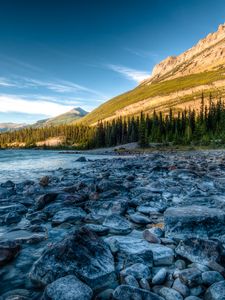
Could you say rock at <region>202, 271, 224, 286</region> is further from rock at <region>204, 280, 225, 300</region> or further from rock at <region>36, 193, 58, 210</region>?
rock at <region>36, 193, 58, 210</region>

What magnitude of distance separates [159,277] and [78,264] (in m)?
1.55

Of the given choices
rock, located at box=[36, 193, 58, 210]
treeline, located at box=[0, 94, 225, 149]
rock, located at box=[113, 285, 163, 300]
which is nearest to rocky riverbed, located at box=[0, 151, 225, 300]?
rock, located at box=[113, 285, 163, 300]

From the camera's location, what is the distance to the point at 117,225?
7438mm

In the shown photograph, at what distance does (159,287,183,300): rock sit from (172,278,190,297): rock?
0.12 metres

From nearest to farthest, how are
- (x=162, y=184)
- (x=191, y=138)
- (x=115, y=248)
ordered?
(x=115, y=248) → (x=162, y=184) → (x=191, y=138)

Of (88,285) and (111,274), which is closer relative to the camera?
(88,285)

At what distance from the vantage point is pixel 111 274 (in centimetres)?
474

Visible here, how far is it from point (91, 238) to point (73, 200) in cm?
517

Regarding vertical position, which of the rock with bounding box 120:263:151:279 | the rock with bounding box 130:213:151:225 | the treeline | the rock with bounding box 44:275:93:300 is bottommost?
the rock with bounding box 130:213:151:225

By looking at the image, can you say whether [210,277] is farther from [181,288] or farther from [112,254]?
[112,254]

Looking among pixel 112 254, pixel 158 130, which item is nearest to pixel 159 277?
pixel 112 254

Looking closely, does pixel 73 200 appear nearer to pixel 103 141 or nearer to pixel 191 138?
pixel 191 138

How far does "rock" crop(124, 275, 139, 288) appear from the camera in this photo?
168 inches

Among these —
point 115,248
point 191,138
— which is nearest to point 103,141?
point 191,138
